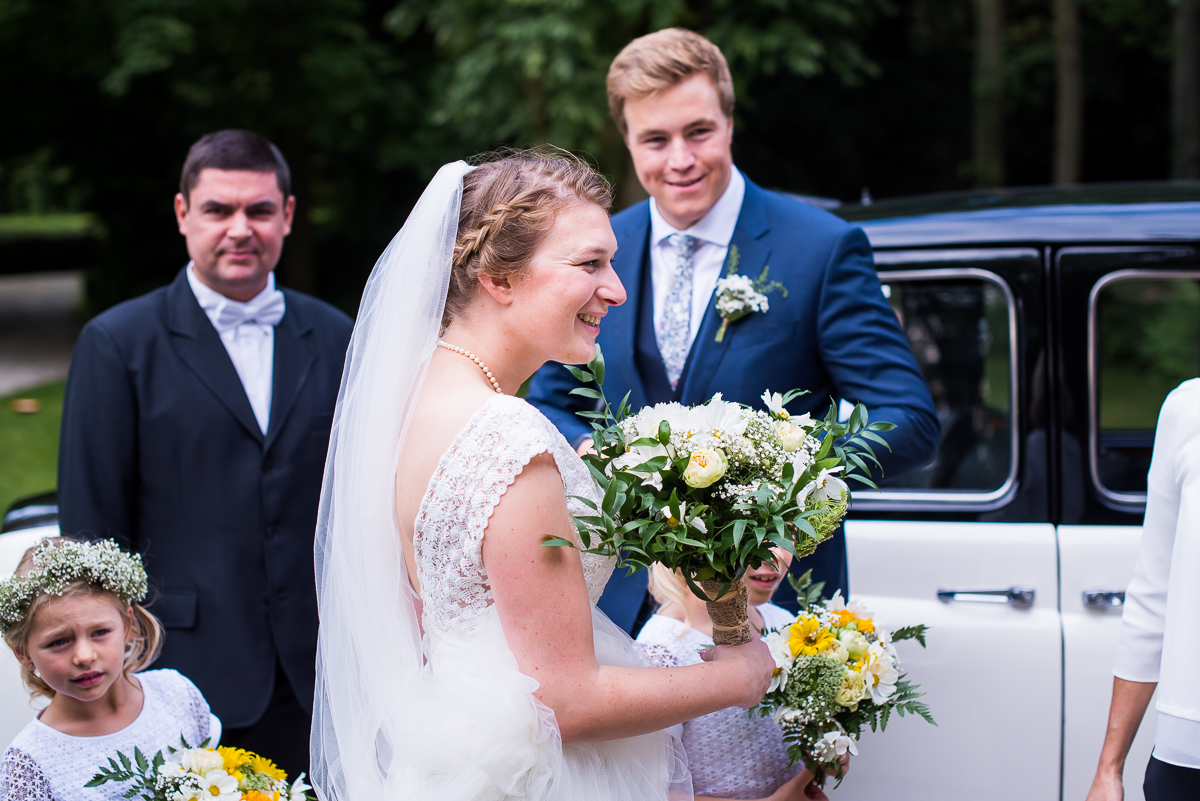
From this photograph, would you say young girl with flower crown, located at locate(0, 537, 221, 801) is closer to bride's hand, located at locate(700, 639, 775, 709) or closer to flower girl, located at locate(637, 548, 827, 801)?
flower girl, located at locate(637, 548, 827, 801)

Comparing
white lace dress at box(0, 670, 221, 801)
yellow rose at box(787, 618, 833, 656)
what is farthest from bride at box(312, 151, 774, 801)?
white lace dress at box(0, 670, 221, 801)

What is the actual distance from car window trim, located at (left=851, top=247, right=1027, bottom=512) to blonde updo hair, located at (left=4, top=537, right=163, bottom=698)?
6.30ft

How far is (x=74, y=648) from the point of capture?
2455mm

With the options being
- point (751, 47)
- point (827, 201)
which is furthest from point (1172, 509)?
point (751, 47)

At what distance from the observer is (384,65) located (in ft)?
42.5

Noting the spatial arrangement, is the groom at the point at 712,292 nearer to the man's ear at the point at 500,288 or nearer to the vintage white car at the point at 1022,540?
the vintage white car at the point at 1022,540

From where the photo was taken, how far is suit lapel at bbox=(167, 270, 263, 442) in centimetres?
302

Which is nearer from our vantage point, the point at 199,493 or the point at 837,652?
the point at 837,652

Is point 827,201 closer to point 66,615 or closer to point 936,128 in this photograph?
point 66,615

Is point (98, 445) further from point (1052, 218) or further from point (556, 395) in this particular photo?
point (1052, 218)

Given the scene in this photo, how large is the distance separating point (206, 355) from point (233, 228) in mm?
370

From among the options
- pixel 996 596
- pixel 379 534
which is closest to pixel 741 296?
pixel 996 596

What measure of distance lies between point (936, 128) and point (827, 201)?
11.6m

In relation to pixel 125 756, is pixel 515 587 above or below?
above
